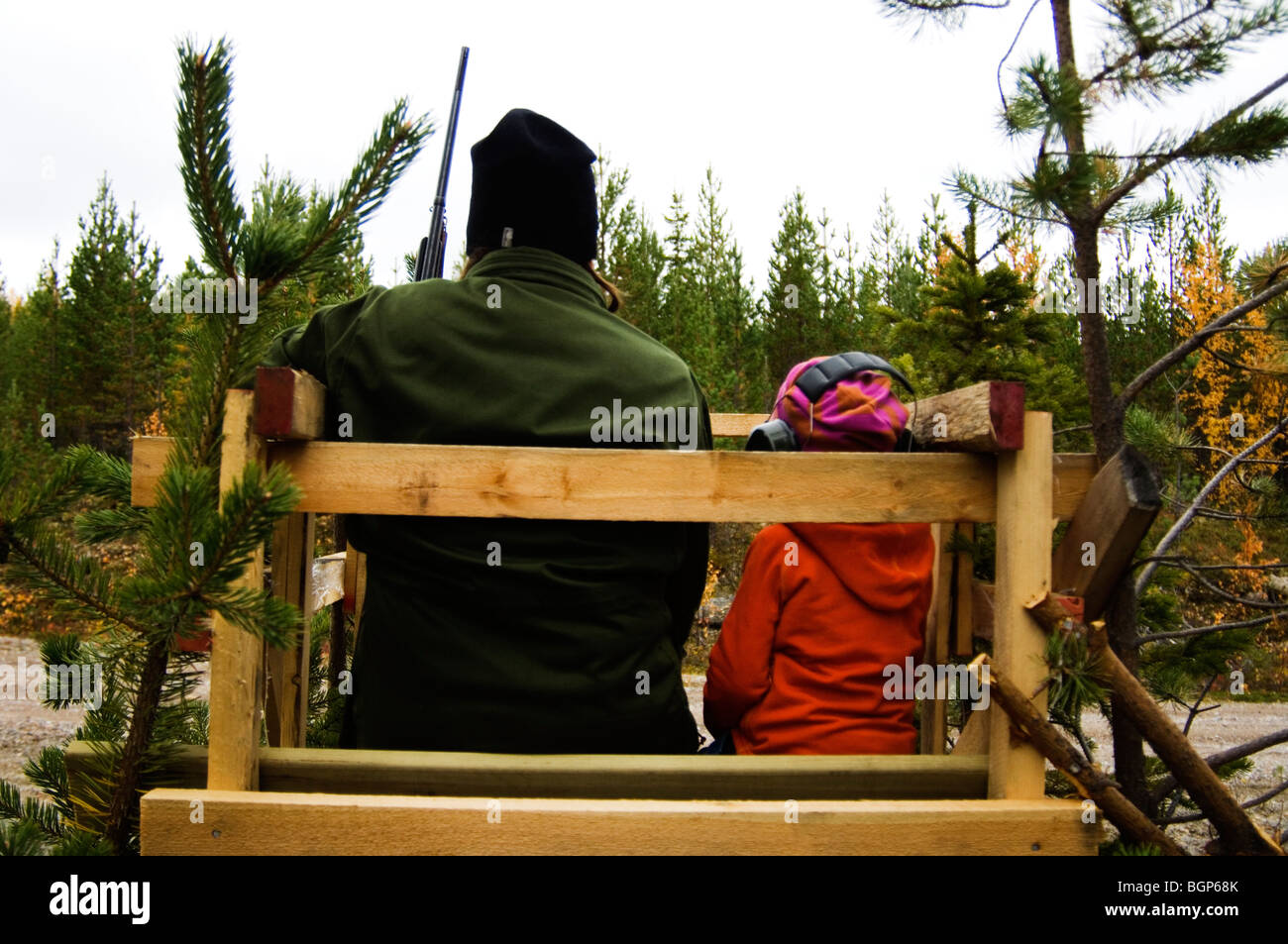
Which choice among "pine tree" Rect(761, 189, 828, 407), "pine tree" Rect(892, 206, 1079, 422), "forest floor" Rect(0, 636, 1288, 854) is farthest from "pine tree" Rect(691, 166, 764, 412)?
"pine tree" Rect(892, 206, 1079, 422)

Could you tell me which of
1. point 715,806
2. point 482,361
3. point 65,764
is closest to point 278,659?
point 65,764

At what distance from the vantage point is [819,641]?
105 inches

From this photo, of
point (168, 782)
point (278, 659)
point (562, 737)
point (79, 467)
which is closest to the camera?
point (79, 467)

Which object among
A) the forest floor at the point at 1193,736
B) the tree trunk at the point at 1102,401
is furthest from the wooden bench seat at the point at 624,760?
the forest floor at the point at 1193,736

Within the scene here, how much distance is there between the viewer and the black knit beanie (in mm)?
2732

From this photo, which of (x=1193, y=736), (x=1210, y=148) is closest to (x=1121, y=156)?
(x=1210, y=148)

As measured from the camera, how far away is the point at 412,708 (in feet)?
7.65

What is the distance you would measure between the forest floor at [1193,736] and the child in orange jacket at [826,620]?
3468 millimetres

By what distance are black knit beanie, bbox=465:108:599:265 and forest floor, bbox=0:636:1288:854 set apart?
3922mm

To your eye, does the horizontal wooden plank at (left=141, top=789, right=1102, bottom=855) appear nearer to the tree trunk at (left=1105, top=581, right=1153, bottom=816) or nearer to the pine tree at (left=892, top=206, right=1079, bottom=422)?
the tree trunk at (left=1105, top=581, right=1153, bottom=816)

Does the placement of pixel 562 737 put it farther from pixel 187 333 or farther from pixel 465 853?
pixel 187 333

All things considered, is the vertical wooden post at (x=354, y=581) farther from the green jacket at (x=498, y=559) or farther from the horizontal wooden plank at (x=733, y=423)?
the horizontal wooden plank at (x=733, y=423)

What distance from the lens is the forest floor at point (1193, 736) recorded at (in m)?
5.87

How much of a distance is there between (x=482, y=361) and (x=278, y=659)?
3.36 ft
